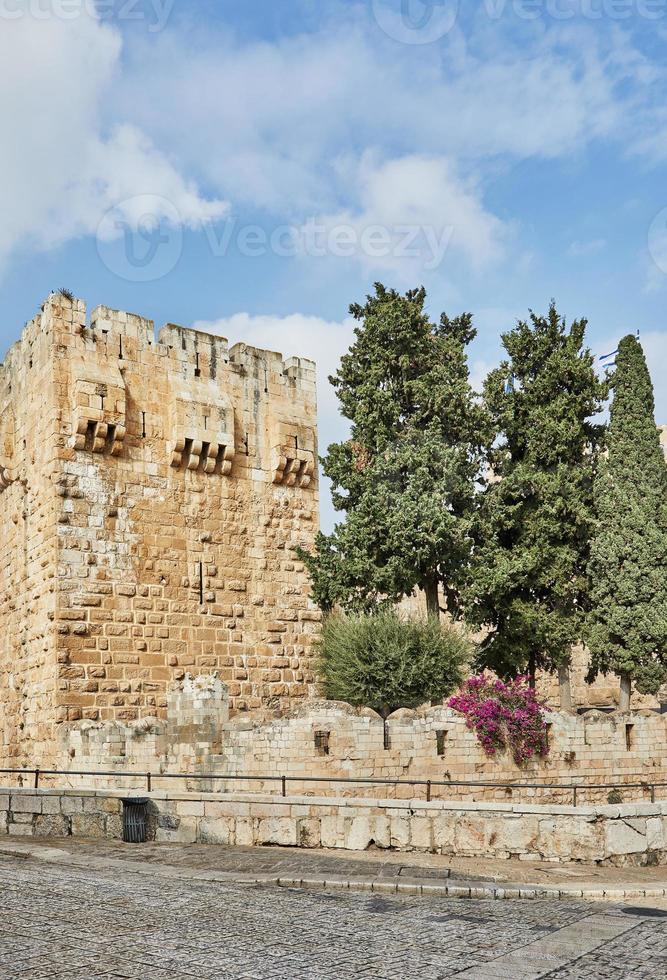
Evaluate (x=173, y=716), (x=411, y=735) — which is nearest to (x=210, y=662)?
(x=173, y=716)

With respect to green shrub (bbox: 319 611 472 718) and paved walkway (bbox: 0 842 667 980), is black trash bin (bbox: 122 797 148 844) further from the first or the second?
green shrub (bbox: 319 611 472 718)

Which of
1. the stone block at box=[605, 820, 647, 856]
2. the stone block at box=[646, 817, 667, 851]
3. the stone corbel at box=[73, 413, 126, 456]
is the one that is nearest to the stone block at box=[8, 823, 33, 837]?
the stone block at box=[605, 820, 647, 856]

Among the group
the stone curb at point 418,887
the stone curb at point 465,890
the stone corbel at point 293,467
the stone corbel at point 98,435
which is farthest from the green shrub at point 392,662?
the stone curb at point 465,890

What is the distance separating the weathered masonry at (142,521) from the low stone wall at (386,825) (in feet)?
15.8

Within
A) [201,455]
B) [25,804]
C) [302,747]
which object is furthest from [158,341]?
[25,804]

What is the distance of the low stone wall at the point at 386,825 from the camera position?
9.77m

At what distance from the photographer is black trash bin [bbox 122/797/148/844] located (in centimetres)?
1059

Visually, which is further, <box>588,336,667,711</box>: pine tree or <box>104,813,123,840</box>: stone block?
<box>588,336,667,711</box>: pine tree

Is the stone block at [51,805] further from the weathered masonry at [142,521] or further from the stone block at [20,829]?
the weathered masonry at [142,521]

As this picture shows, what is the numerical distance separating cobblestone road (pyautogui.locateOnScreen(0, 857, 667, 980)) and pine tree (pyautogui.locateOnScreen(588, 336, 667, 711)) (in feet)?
41.5

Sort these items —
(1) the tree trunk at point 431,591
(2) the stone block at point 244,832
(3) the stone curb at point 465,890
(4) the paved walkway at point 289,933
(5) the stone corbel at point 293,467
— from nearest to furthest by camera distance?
(4) the paved walkway at point 289,933
(3) the stone curb at point 465,890
(2) the stone block at point 244,832
(1) the tree trunk at point 431,591
(5) the stone corbel at point 293,467

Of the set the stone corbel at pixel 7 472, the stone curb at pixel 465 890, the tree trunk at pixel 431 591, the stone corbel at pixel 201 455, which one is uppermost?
the stone corbel at pixel 201 455

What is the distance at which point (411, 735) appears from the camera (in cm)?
1541

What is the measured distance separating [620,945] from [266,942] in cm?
220
